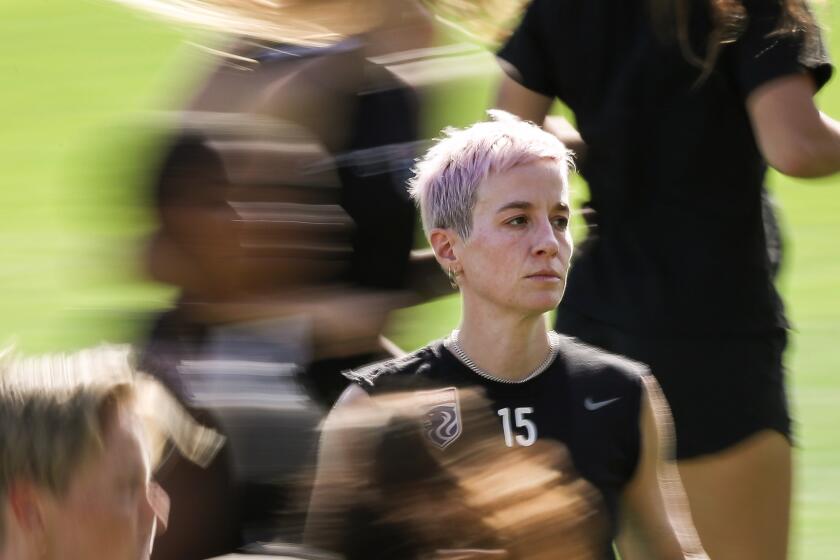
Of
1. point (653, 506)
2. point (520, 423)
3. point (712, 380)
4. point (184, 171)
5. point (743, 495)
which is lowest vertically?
point (743, 495)

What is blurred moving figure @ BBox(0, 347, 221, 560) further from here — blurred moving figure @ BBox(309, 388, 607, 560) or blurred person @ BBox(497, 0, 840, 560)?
blurred person @ BBox(497, 0, 840, 560)

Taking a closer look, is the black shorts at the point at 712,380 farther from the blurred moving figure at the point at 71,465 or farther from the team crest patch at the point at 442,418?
the blurred moving figure at the point at 71,465

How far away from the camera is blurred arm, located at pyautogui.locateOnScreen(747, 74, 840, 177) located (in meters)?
3.01

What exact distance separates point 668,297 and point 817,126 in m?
0.49

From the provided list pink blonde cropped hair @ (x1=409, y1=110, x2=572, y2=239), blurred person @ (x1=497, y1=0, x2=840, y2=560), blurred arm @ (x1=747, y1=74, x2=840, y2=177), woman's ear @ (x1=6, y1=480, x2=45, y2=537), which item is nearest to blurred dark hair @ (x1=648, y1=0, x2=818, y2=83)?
blurred person @ (x1=497, y1=0, x2=840, y2=560)

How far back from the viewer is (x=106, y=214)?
10.1 ft

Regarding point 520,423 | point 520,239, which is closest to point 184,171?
point 520,239

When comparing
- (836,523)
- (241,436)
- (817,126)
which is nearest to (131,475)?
→ (241,436)

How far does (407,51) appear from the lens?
10.5 feet

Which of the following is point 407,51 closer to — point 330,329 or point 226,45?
point 226,45

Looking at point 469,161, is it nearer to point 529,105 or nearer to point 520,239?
point 520,239

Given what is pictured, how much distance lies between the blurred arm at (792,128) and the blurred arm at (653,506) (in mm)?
493

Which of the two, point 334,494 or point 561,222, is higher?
point 334,494

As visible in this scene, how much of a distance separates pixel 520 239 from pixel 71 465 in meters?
1.17
